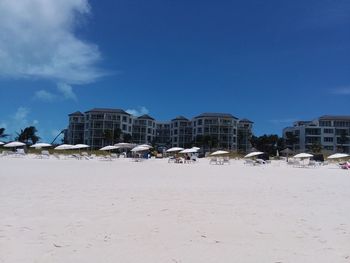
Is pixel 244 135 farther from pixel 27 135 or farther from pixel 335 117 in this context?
pixel 27 135

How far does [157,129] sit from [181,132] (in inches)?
376

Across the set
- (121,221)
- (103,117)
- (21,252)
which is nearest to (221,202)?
(121,221)

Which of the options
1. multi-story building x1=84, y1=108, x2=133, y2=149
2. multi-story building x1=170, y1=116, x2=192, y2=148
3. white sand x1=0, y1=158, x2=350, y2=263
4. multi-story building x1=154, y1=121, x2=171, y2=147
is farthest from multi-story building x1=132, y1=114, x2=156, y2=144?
white sand x1=0, y1=158, x2=350, y2=263

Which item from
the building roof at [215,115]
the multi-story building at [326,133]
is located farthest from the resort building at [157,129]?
the multi-story building at [326,133]

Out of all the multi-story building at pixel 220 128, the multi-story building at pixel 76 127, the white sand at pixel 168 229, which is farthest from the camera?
the multi-story building at pixel 76 127

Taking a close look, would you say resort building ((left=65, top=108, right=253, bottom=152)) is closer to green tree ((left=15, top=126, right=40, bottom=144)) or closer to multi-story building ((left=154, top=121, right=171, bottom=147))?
multi-story building ((left=154, top=121, right=171, bottom=147))

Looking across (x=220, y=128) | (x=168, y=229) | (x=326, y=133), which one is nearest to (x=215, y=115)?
(x=220, y=128)

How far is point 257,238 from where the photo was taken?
19.2ft

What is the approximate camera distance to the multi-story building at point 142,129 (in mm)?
118500

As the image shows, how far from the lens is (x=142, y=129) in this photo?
11925 cm

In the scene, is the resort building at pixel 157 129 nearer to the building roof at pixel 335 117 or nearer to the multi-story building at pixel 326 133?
the multi-story building at pixel 326 133

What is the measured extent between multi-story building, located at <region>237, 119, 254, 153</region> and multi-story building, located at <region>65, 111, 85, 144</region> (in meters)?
48.6

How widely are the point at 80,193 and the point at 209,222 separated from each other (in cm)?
483

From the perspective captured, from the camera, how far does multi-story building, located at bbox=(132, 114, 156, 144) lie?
11850 cm
